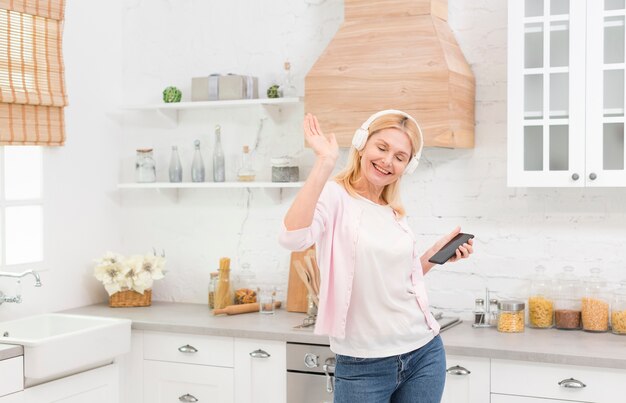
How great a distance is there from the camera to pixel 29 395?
353 centimetres

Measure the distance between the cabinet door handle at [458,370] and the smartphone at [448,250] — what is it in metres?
0.77

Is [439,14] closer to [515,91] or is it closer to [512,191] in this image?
[515,91]

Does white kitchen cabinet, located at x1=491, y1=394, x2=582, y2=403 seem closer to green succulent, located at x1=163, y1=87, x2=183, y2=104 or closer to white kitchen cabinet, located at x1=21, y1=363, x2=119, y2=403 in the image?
white kitchen cabinet, located at x1=21, y1=363, x2=119, y2=403

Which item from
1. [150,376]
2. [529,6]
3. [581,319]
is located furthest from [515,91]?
[150,376]

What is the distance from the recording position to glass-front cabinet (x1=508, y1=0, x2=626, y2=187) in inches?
137

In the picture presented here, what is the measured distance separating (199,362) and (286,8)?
1.83 meters

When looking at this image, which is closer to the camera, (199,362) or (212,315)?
(199,362)

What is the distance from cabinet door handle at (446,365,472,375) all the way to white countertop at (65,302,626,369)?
0.07 metres

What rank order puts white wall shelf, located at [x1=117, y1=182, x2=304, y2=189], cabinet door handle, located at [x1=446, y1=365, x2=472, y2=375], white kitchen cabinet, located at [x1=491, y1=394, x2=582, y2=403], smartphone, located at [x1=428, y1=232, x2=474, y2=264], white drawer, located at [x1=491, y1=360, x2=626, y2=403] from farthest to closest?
white wall shelf, located at [x1=117, y1=182, x2=304, y2=189]
cabinet door handle, located at [x1=446, y1=365, x2=472, y2=375]
white kitchen cabinet, located at [x1=491, y1=394, x2=582, y2=403]
white drawer, located at [x1=491, y1=360, x2=626, y2=403]
smartphone, located at [x1=428, y1=232, x2=474, y2=264]

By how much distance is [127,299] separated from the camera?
14.8 feet

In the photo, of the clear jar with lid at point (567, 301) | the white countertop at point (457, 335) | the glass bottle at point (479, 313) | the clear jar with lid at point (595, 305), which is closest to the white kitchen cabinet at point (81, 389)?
the white countertop at point (457, 335)

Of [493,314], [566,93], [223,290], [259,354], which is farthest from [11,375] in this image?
[566,93]

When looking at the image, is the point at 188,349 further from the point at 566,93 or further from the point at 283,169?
the point at 566,93

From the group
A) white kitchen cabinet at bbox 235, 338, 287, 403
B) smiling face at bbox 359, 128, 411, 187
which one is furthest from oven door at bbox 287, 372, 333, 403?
smiling face at bbox 359, 128, 411, 187
